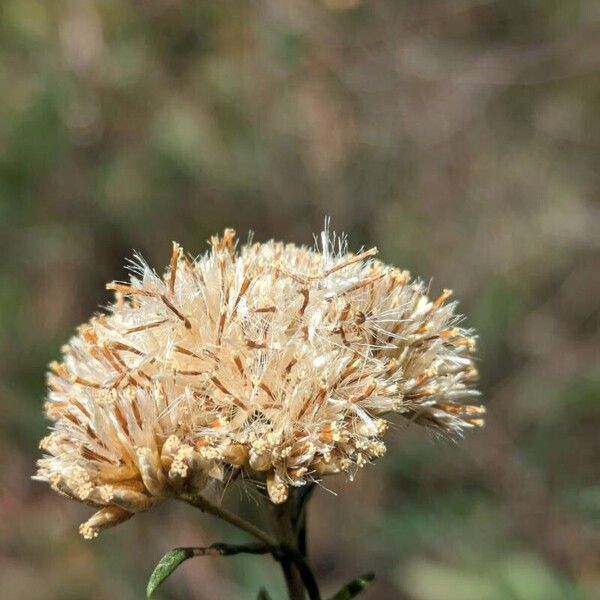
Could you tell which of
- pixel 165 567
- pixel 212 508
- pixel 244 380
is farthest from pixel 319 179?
pixel 165 567

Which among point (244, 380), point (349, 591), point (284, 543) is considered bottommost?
point (349, 591)

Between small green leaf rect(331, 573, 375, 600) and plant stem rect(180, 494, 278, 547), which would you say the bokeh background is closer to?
small green leaf rect(331, 573, 375, 600)

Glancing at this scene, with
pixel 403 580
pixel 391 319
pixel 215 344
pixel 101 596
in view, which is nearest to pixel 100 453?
pixel 215 344

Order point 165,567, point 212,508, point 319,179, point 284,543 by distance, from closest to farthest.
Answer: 1. point 165,567
2. point 212,508
3. point 284,543
4. point 319,179

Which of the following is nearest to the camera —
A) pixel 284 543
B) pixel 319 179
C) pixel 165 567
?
pixel 165 567

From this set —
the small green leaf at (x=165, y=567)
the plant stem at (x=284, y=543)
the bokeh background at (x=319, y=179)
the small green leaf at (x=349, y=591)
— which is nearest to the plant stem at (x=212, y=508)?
the plant stem at (x=284, y=543)

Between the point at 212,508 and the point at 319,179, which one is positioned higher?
the point at 319,179

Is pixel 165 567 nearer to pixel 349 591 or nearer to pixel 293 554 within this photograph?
pixel 293 554
